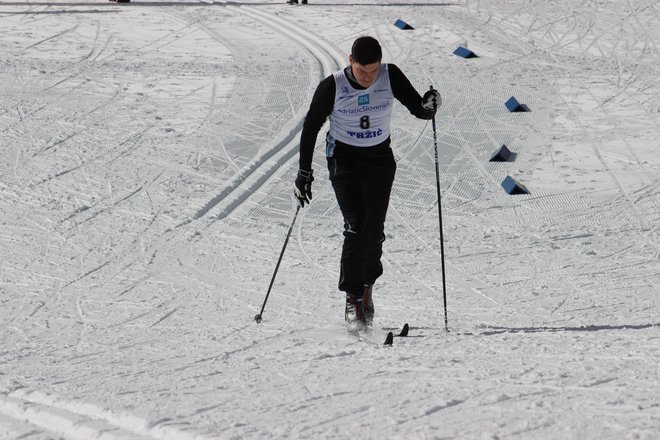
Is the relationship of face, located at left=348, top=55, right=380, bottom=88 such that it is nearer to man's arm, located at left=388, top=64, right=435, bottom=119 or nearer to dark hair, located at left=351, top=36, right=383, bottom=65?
dark hair, located at left=351, top=36, right=383, bottom=65

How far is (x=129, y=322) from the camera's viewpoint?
6.57m

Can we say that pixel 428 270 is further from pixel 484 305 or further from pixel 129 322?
pixel 129 322

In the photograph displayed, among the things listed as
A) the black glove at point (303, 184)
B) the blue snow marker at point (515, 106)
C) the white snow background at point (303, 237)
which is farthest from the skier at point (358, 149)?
the blue snow marker at point (515, 106)

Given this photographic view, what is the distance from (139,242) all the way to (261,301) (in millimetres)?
1765

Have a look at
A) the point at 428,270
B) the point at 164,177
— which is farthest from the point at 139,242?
the point at 428,270

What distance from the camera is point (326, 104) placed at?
5.75m

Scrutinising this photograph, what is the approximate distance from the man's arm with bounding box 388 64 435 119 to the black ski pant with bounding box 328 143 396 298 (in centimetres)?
29

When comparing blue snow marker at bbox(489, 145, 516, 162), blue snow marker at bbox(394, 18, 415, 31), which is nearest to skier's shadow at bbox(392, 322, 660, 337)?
blue snow marker at bbox(489, 145, 516, 162)

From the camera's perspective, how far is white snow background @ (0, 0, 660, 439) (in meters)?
4.48

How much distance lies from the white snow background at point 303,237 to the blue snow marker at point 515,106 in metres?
0.12

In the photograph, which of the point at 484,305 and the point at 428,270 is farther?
the point at 428,270

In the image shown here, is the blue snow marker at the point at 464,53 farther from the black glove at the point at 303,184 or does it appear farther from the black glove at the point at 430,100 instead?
the black glove at the point at 303,184

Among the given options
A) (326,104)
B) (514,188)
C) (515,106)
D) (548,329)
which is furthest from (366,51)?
(515,106)

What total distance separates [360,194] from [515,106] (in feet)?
21.5
